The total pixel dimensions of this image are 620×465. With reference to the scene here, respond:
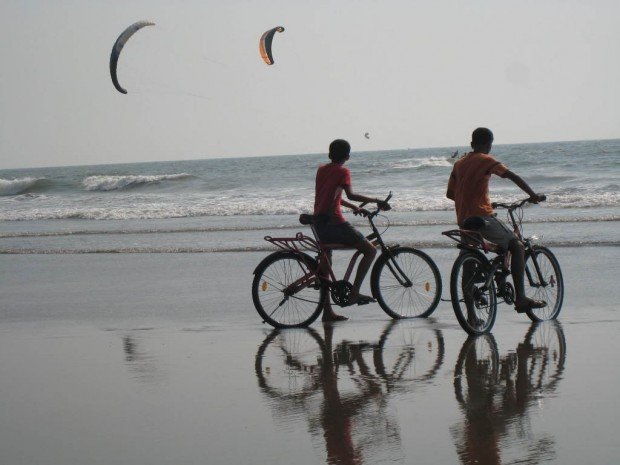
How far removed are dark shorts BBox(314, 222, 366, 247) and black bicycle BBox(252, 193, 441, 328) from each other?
5 cm

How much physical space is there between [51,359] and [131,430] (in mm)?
2060

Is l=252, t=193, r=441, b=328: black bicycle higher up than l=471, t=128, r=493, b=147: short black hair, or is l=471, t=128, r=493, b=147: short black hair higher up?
l=471, t=128, r=493, b=147: short black hair

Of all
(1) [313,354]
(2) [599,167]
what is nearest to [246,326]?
(1) [313,354]

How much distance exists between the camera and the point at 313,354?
6254 mm

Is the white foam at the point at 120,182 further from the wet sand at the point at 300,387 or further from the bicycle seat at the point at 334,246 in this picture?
the bicycle seat at the point at 334,246

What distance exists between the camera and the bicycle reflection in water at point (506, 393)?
387 cm

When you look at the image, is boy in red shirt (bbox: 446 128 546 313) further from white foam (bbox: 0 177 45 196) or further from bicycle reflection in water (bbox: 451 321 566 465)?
white foam (bbox: 0 177 45 196)

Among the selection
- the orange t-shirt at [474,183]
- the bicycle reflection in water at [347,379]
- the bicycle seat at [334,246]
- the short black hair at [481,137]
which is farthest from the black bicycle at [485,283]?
the bicycle seat at [334,246]

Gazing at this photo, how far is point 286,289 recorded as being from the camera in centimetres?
750

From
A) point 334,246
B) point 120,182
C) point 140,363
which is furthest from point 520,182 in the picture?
point 120,182

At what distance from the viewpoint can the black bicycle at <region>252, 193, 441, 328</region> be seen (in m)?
7.51

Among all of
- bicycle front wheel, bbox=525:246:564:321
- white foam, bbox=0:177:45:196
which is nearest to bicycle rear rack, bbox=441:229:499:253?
bicycle front wheel, bbox=525:246:564:321

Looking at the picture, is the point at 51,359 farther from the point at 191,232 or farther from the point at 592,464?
the point at 191,232

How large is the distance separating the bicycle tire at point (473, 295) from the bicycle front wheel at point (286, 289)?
4.13 ft
